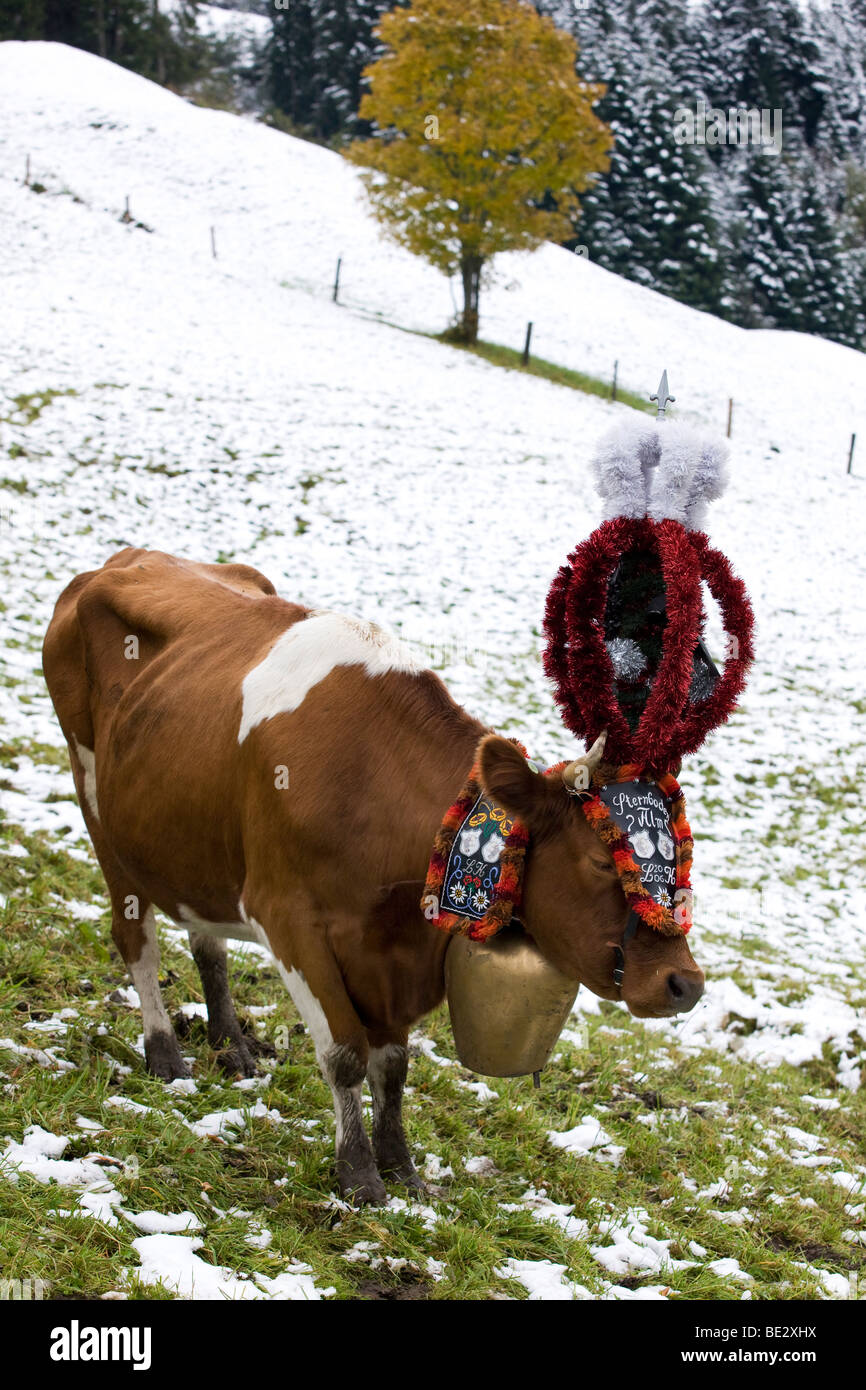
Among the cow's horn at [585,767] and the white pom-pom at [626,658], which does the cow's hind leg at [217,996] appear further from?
the white pom-pom at [626,658]

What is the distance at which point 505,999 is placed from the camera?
3459 millimetres

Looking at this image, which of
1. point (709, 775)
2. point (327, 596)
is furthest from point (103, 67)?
point (709, 775)

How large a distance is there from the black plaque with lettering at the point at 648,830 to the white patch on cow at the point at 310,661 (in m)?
0.96

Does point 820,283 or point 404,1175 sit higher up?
point 820,283

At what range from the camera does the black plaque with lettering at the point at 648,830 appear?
3135mm

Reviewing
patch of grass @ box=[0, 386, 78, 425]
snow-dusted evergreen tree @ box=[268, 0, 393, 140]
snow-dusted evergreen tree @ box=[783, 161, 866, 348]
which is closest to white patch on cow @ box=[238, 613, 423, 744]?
patch of grass @ box=[0, 386, 78, 425]

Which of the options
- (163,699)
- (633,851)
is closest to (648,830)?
(633,851)

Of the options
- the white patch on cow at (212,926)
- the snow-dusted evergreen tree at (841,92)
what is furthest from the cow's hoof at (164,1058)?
the snow-dusted evergreen tree at (841,92)

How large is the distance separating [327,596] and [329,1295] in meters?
10.5

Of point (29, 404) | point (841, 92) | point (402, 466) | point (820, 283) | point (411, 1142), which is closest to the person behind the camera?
point (411, 1142)

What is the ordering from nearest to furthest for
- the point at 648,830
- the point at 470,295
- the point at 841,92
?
1. the point at 648,830
2. the point at 470,295
3. the point at 841,92

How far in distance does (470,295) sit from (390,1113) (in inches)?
1098

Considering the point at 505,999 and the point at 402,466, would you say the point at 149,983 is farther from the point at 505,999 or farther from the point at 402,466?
the point at 402,466

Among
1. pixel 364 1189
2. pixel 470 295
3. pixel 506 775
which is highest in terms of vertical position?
pixel 470 295
